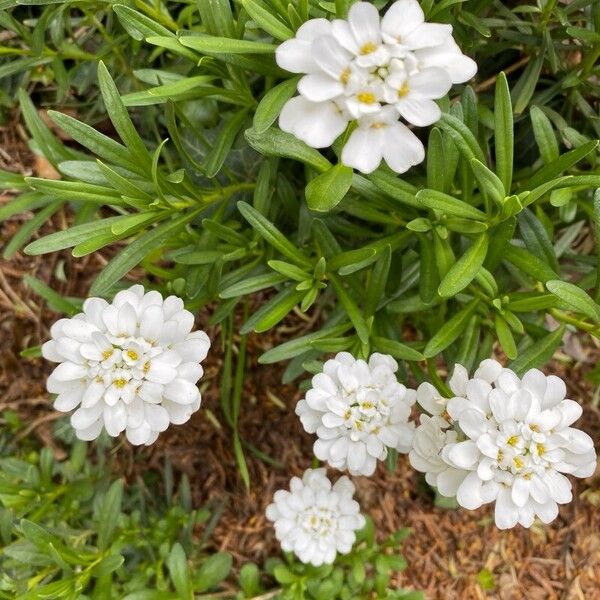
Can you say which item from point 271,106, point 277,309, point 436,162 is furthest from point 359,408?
point 271,106

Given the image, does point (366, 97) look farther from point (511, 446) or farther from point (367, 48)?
point (511, 446)

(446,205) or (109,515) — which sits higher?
(446,205)

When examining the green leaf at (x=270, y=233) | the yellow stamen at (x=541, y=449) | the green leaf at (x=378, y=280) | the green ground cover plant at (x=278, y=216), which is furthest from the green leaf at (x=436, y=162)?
the yellow stamen at (x=541, y=449)

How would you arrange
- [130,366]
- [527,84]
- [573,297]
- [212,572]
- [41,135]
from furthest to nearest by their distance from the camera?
1. [212,572]
2. [41,135]
3. [527,84]
4. [573,297]
5. [130,366]

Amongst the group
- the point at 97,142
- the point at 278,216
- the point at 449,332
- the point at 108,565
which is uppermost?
the point at 97,142

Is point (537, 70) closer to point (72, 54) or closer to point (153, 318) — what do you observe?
point (153, 318)

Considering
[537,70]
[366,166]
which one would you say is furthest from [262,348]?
[366,166]

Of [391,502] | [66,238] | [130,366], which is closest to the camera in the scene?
[130,366]

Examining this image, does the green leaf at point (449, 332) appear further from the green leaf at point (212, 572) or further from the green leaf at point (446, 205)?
the green leaf at point (212, 572)
